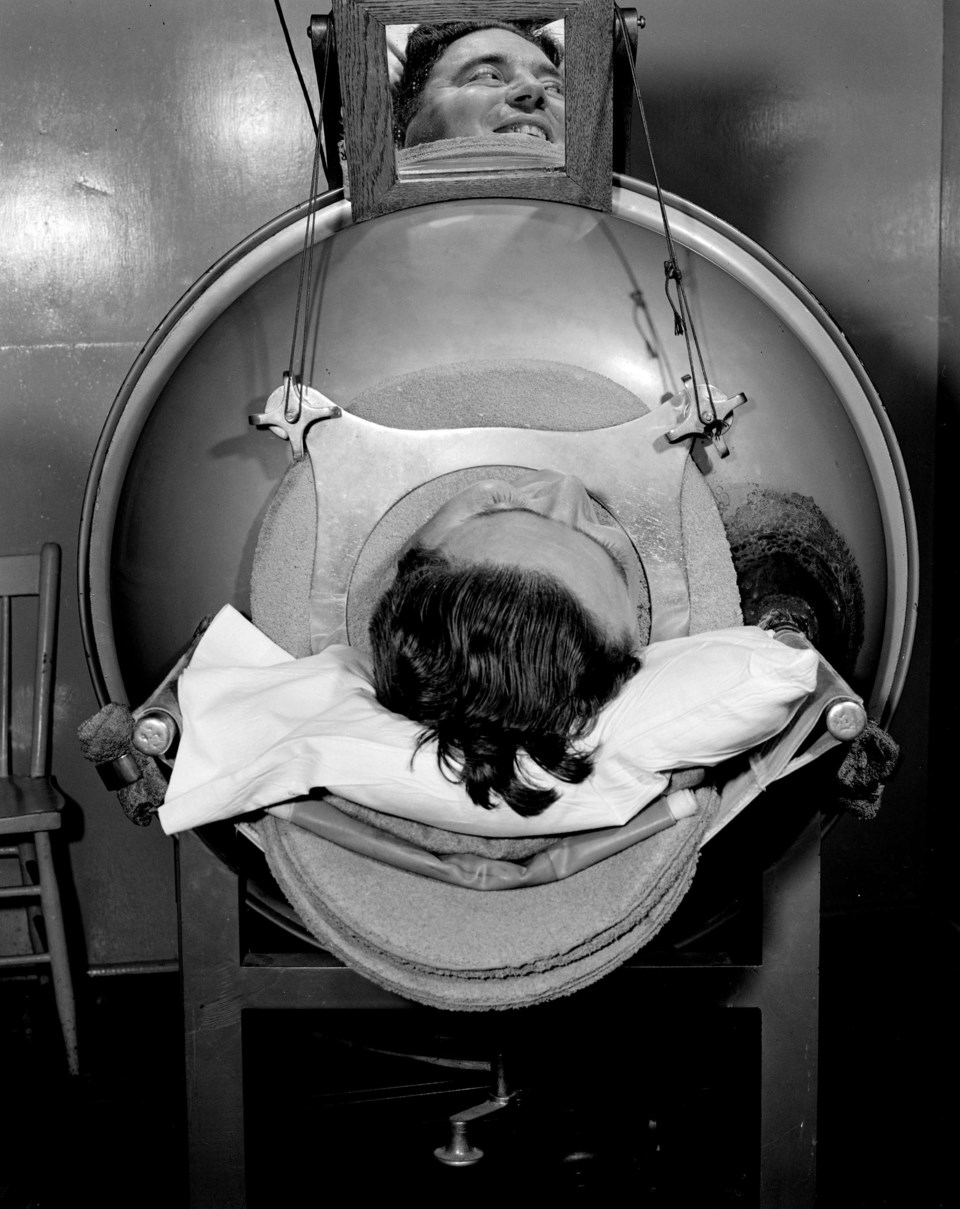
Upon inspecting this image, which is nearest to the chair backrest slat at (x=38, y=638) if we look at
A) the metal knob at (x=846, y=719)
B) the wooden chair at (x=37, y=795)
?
the wooden chair at (x=37, y=795)

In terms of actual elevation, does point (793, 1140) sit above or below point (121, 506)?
below

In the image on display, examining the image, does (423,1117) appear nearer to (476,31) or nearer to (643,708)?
(643,708)

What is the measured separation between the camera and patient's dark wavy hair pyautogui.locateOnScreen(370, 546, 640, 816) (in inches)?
36.1

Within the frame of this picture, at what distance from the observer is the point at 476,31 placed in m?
1.18

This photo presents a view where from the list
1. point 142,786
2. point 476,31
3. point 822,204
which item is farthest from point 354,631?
point 822,204

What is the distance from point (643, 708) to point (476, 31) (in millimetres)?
727

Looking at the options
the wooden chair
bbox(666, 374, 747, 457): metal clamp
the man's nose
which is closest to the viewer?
bbox(666, 374, 747, 457): metal clamp

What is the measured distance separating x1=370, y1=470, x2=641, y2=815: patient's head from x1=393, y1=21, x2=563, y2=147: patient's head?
0.48 metres

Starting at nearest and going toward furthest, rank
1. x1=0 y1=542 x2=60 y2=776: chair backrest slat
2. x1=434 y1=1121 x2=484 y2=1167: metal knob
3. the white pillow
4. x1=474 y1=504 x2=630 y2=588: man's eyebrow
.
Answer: the white pillow → x1=474 y1=504 x2=630 y2=588: man's eyebrow → x1=434 y1=1121 x2=484 y2=1167: metal knob → x1=0 y1=542 x2=60 y2=776: chair backrest slat

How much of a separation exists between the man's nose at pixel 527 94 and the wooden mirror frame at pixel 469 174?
0.05 m

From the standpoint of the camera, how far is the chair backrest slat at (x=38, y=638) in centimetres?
183

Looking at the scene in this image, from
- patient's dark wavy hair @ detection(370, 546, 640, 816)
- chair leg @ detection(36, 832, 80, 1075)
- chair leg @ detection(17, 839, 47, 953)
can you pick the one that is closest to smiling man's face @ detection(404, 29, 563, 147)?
patient's dark wavy hair @ detection(370, 546, 640, 816)

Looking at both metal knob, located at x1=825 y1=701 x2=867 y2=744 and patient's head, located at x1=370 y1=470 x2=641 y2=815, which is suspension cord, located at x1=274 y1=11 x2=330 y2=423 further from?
metal knob, located at x1=825 y1=701 x2=867 y2=744

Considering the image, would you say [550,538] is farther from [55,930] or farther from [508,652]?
[55,930]
